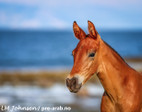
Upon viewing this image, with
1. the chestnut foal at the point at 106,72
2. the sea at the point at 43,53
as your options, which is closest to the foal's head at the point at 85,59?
the chestnut foal at the point at 106,72

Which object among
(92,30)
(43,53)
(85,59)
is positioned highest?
(43,53)

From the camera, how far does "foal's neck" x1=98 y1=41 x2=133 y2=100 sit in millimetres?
1951

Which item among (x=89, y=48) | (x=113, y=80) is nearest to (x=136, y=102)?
(x=113, y=80)

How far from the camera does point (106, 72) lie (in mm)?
1954

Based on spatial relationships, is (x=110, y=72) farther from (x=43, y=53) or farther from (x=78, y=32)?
(x=43, y=53)

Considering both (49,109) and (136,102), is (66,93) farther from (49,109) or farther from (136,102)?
(136,102)

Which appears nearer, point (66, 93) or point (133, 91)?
point (133, 91)


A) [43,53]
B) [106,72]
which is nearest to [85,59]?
[106,72]

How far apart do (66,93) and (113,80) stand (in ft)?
15.0

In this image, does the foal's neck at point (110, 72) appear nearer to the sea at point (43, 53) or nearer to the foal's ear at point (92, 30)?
the foal's ear at point (92, 30)

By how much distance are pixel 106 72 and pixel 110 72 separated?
25mm

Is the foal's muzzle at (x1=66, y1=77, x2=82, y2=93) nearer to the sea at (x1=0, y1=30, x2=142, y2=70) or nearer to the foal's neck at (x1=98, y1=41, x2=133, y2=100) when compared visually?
the foal's neck at (x1=98, y1=41, x2=133, y2=100)

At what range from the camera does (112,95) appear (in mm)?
1978

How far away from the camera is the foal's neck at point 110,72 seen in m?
1.95
